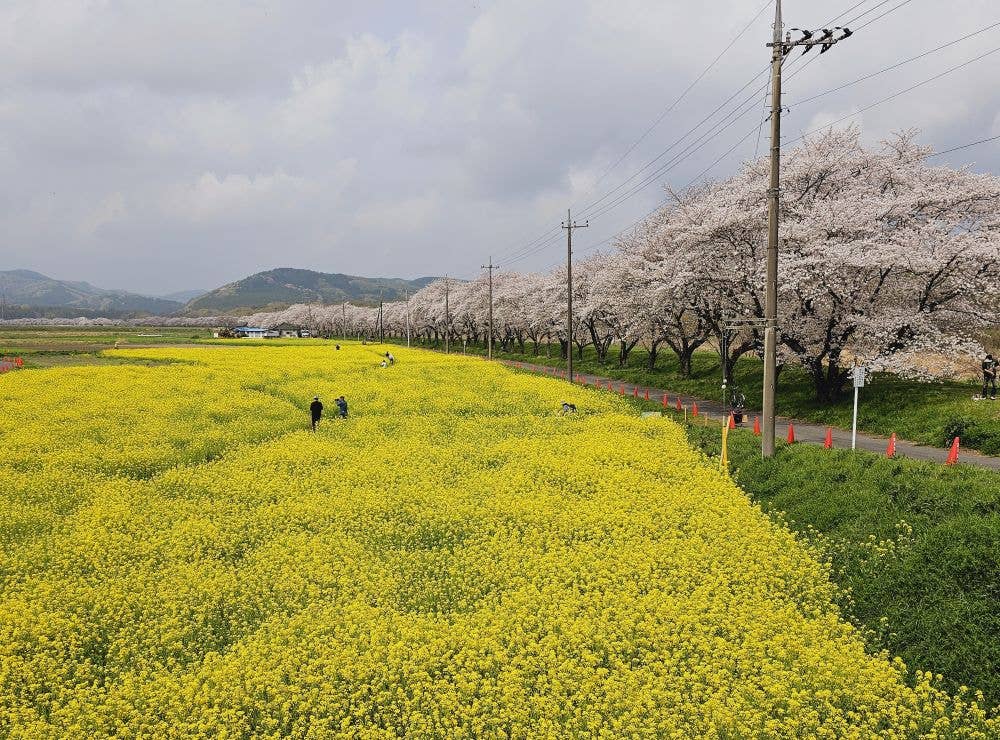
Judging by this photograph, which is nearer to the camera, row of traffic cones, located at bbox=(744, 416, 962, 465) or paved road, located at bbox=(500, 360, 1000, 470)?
row of traffic cones, located at bbox=(744, 416, 962, 465)

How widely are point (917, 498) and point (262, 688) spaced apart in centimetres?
1288

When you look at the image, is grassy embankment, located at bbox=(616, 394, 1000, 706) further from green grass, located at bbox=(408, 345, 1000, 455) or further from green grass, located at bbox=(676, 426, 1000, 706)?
green grass, located at bbox=(408, 345, 1000, 455)

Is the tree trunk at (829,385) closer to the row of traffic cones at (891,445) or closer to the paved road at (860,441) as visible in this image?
the paved road at (860,441)

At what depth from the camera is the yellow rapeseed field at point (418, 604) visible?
26.6 feet

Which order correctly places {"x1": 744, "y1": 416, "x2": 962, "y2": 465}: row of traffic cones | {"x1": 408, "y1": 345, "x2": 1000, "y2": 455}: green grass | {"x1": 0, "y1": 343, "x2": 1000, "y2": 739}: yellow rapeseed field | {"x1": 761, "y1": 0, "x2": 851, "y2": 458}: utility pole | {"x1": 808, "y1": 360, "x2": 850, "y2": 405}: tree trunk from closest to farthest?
{"x1": 0, "y1": 343, "x2": 1000, "y2": 739}: yellow rapeseed field → {"x1": 744, "y1": 416, "x2": 962, "y2": 465}: row of traffic cones → {"x1": 761, "y1": 0, "x2": 851, "y2": 458}: utility pole → {"x1": 408, "y1": 345, "x2": 1000, "y2": 455}: green grass → {"x1": 808, "y1": 360, "x2": 850, "y2": 405}: tree trunk

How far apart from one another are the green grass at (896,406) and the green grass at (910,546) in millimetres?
6921

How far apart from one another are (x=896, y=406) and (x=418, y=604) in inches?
862

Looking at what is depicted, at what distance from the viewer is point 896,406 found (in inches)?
961

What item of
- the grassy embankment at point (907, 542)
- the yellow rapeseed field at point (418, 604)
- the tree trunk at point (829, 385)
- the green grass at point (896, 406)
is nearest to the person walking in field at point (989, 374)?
the green grass at point (896, 406)

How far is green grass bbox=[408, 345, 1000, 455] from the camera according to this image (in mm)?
20117

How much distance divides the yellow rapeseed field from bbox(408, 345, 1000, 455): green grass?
860cm

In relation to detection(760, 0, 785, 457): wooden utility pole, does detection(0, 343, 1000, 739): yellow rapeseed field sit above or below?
below

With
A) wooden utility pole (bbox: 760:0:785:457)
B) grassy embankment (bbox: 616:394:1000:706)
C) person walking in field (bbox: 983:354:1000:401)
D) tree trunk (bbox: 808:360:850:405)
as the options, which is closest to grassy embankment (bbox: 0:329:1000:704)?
grassy embankment (bbox: 616:394:1000:706)

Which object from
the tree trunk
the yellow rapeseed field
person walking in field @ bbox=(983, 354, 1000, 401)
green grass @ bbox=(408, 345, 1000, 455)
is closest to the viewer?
the yellow rapeseed field
